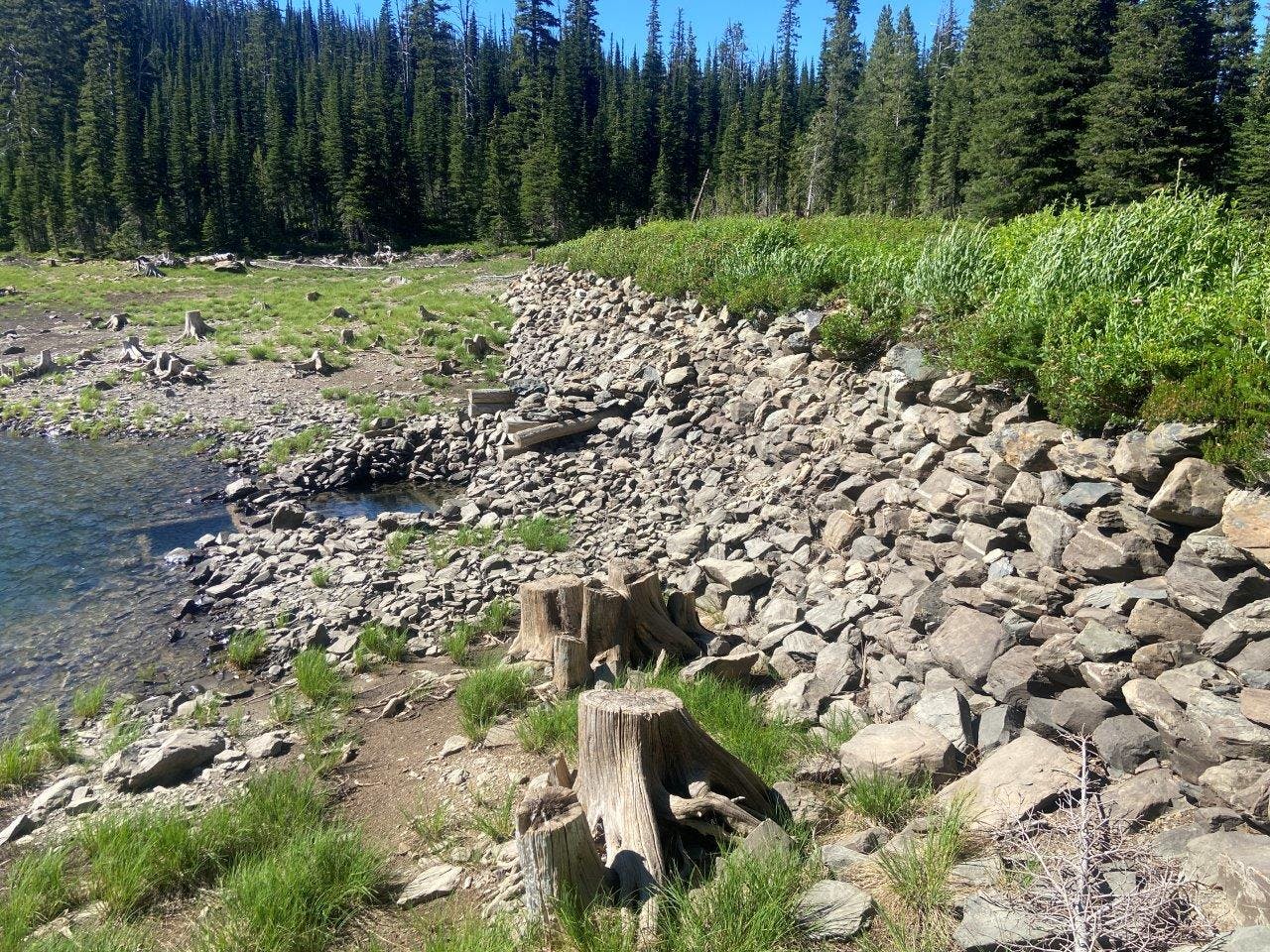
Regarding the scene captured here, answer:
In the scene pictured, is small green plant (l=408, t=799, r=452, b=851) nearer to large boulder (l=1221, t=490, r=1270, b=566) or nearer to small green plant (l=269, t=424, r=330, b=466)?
large boulder (l=1221, t=490, r=1270, b=566)

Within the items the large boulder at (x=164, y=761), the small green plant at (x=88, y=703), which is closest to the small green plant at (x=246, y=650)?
the small green plant at (x=88, y=703)

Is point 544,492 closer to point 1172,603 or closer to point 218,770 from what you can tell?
point 218,770

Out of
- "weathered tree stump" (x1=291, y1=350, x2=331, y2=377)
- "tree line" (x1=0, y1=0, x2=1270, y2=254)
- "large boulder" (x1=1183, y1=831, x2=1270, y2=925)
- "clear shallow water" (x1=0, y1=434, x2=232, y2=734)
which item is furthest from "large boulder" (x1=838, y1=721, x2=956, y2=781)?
"tree line" (x1=0, y1=0, x2=1270, y2=254)

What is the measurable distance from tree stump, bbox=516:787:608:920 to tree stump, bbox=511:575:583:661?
10.5ft

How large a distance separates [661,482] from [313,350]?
1440 centimetres

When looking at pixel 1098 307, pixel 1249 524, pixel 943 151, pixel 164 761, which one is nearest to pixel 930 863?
pixel 1249 524

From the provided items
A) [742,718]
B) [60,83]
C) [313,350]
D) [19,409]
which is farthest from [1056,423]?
[60,83]

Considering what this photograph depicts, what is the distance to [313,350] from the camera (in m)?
21.7

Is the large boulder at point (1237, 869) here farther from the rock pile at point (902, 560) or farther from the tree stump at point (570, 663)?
the tree stump at point (570, 663)

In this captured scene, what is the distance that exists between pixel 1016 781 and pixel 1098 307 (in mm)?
4479

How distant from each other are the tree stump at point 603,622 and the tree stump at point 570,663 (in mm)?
153

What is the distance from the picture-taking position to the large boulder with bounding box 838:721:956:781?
4.41m

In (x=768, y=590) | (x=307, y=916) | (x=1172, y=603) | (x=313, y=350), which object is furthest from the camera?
(x=313, y=350)

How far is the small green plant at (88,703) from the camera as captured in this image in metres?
7.10
